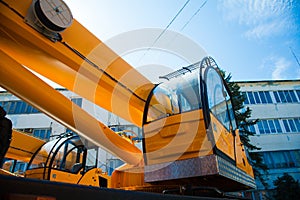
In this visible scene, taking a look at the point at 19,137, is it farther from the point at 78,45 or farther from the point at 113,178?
the point at 78,45

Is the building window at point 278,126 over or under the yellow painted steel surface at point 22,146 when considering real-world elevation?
over

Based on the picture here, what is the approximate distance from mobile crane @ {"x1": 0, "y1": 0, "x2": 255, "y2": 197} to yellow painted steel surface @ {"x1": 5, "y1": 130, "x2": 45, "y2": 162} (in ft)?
11.2

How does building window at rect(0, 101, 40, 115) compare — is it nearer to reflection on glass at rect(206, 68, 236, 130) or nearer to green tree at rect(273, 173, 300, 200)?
reflection on glass at rect(206, 68, 236, 130)

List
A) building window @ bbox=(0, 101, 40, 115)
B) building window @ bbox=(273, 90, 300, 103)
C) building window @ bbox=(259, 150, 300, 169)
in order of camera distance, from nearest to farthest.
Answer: building window @ bbox=(259, 150, 300, 169), building window @ bbox=(0, 101, 40, 115), building window @ bbox=(273, 90, 300, 103)

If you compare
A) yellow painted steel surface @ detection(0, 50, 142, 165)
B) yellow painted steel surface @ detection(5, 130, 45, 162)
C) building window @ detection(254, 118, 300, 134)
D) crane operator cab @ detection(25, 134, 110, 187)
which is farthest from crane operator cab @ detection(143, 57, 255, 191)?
building window @ detection(254, 118, 300, 134)

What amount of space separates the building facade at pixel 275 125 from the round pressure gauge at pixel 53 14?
18025 mm

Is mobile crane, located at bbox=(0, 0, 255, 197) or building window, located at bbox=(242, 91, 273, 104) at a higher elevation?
building window, located at bbox=(242, 91, 273, 104)

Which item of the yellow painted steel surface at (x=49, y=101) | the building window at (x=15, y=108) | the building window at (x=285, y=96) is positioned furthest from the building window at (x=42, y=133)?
the building window at (x=285, y=96)

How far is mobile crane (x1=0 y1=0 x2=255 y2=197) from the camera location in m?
2.42

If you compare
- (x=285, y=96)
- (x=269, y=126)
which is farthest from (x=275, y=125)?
(x=285, y=96)

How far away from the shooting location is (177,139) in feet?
9.84

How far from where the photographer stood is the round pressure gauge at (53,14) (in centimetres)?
228

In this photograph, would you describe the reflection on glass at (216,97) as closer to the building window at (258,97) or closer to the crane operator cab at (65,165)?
the crane operator cab at (65,165)

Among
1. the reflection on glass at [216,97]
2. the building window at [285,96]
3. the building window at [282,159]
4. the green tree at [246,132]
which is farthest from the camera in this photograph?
the building window at [285,96]
